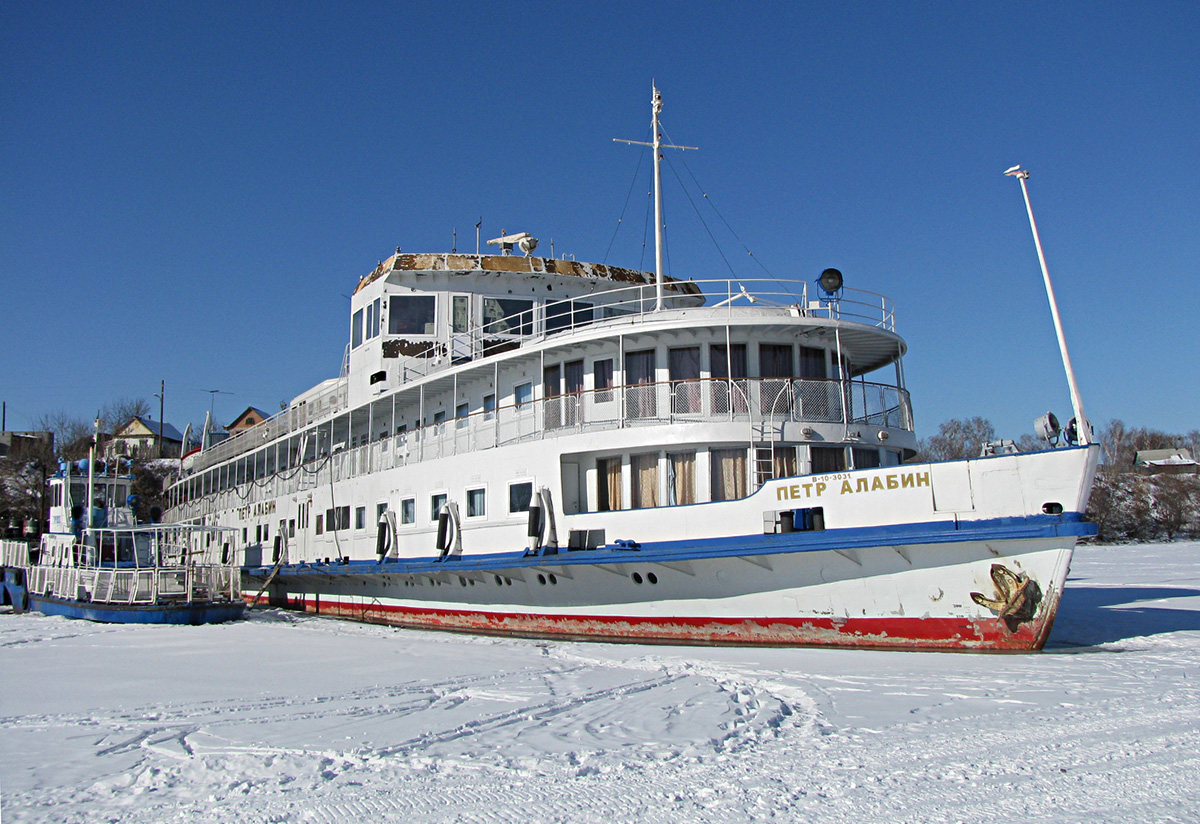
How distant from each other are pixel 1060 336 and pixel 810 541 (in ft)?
13.8

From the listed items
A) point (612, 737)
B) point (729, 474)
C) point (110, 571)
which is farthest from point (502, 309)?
point (612, 737)

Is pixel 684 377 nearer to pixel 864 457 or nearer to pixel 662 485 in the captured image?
pixel 662 485

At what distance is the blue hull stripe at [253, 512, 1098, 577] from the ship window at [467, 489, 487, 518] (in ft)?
3.08

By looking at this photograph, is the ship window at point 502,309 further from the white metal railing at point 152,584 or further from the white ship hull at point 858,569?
the white metal railing at point 152,584

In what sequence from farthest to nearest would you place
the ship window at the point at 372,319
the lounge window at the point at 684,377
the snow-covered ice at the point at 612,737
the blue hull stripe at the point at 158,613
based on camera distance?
the ship window at the point at 372,319 < the blue hull stripe at the point at 158,613 < the lounge window at the point at 684,377 < the snow-covered ice at the point at 612,737

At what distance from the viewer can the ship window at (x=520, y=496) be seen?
15.5 m

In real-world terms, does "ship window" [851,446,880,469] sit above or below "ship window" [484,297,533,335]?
below

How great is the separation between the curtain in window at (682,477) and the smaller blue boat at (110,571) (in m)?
11.2

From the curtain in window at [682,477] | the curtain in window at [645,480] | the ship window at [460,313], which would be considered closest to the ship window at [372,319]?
the ship window at [460,313]

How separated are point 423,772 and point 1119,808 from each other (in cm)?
408

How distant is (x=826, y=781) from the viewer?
17.4 feet

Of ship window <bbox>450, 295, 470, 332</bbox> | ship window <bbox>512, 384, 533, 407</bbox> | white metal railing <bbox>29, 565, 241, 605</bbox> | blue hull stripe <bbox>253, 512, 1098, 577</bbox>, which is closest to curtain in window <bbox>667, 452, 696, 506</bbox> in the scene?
blue hull stripe <bbox>253, 512, 1098, 577</bbox>

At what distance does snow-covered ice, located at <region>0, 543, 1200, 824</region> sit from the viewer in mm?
4871

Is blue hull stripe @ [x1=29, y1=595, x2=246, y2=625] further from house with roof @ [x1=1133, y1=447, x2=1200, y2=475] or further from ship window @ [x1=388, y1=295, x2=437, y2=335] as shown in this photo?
house with roof @ [x1=1133, y1=447, x2=1200, y2=475]
